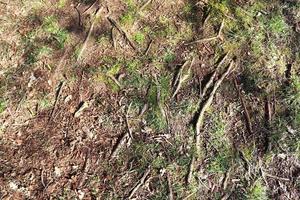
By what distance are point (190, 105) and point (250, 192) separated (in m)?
1.12

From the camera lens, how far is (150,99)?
520 cm

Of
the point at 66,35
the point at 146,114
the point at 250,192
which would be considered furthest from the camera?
the point at 66,35

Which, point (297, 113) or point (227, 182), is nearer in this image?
point (227, 182)

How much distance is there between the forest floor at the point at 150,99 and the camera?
15.8 ft

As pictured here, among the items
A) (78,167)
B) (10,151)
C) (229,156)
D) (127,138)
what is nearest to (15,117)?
(10,151)

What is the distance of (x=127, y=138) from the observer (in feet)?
16.4

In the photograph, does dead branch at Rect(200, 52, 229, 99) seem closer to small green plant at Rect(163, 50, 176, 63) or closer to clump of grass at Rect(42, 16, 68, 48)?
small green plant at Rect(163, 50, 176, 63)

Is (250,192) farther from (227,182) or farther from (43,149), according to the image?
(43,149)

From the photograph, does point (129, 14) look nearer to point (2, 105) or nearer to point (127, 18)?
point (127, 18)

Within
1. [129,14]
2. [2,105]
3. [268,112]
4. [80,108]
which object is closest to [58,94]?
[80,108]

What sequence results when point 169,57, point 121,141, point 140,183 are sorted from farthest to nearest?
point 169,57, point 121,141, point 140,183

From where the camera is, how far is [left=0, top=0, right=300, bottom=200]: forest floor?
4.80 meters

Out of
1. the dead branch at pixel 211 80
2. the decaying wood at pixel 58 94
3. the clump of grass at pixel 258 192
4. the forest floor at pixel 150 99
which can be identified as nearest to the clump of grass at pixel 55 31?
the forest floor at pixel 150 99

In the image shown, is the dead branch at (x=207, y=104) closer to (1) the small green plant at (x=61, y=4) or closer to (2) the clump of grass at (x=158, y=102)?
(2) the clump of grass at (x=158, y=102)
